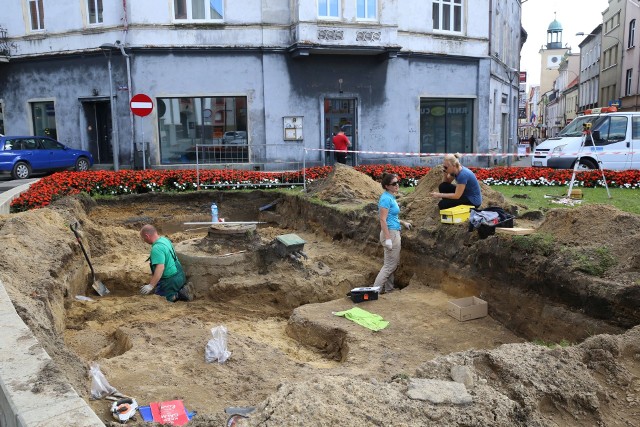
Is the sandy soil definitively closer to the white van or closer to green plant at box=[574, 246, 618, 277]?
green plant at box=[574, 246, 618, 277]

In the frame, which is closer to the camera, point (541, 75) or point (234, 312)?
point (234, 312)

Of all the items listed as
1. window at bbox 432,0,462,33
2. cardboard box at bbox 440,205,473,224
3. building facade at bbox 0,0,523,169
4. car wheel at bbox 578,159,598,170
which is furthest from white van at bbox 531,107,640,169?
cardboard box at bbox 440,205,473,224

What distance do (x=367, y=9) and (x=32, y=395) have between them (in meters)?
20.0

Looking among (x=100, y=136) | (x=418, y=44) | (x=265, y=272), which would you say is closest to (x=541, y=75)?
(x=418, y=44)

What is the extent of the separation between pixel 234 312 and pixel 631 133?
1482 centimetres

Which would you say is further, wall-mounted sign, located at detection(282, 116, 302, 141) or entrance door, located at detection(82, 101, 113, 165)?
entrance door, located at detection(82, 101, 113, 165)

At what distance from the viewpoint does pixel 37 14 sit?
21953mm

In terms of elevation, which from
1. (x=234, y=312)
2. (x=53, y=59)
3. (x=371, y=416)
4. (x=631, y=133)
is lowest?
(x=234, y=312)

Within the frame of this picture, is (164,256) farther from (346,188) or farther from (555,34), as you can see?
(555,34)

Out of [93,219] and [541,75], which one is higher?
[541,75]

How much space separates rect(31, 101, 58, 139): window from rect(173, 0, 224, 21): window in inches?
268

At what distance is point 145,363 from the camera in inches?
229

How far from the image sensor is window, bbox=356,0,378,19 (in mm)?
20766

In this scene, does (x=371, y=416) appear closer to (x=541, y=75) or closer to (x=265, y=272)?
(x=265, y=272)
